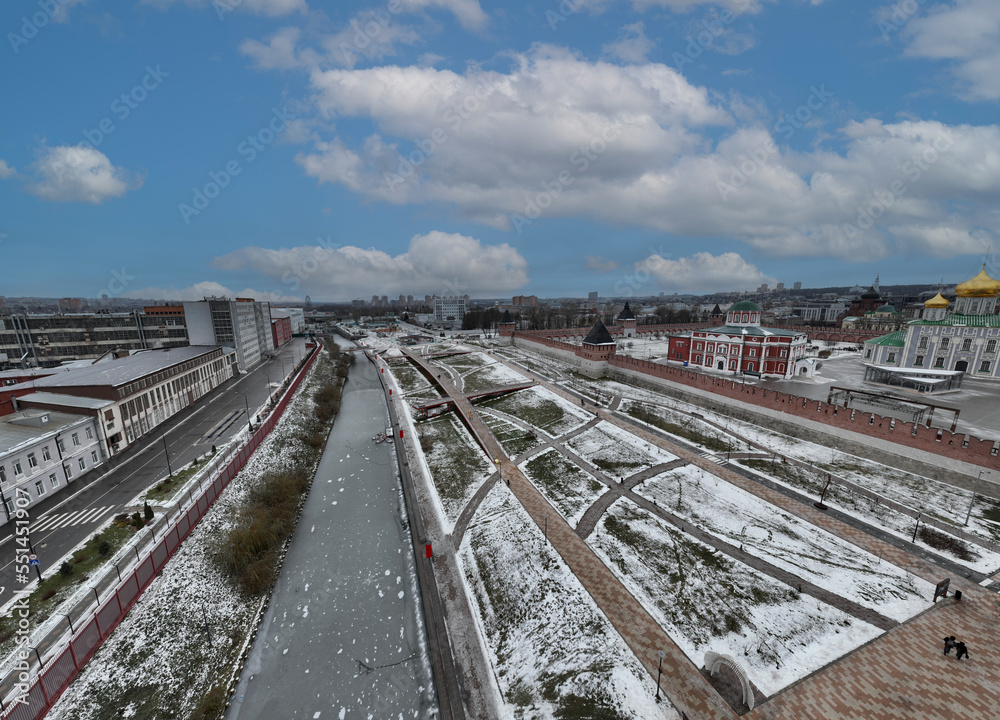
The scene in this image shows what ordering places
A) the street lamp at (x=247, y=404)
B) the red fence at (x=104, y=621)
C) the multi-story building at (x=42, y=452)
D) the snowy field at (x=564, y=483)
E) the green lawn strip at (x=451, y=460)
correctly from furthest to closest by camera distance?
the street lamp at (x=247, y=404) → the green lawn strip at (x=451, y=460) → the snowy field at (x=564, y=483) → the multi-story building at (x=42, y=452) → the red fence at (x=104, y=621)

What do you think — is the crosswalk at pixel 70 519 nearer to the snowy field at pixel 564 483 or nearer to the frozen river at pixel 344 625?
the frozen river at pixel 344 625

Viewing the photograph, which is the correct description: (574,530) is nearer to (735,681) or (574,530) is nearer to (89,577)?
(735,681)

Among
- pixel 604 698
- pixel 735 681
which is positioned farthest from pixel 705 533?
pixel 604 698

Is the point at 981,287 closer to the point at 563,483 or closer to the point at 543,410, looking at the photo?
the point at 543,410

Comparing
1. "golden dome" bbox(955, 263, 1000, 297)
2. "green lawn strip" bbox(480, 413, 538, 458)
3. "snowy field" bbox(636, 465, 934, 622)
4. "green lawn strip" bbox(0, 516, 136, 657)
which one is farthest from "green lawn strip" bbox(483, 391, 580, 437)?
"golden dome" bbox(955, 263, 1000, 297)

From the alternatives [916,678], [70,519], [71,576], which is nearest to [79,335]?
[70,519]

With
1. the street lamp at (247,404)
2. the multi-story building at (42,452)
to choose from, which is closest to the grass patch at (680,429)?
the street lamp at (247,404)
